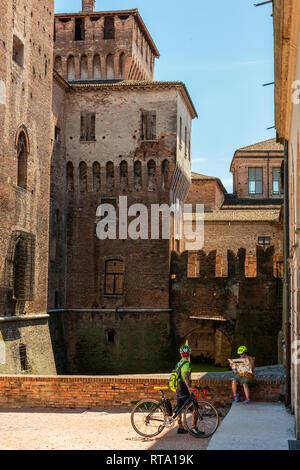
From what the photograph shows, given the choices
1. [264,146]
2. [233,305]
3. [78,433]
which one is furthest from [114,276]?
[264,146]

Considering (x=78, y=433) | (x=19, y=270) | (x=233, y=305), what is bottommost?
(x=78, y=433)

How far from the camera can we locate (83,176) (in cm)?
3030

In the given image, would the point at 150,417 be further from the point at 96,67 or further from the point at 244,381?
the point at 96,67

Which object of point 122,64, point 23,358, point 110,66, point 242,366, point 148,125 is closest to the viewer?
point 242,366

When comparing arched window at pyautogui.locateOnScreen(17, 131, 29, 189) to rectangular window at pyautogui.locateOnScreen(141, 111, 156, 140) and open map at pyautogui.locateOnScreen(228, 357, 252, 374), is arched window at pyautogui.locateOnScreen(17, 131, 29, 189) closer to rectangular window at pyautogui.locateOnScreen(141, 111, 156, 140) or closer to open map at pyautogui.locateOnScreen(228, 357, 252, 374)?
rectangular window at pyautogui.locateOnScreen(141, 111, 156, 140)

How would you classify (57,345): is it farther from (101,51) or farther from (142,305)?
(101,51)

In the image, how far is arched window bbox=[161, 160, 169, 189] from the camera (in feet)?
97.9

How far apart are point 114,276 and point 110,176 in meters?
4.54

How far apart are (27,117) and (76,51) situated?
12.3 meters

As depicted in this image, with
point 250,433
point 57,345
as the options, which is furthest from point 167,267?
point 250,433

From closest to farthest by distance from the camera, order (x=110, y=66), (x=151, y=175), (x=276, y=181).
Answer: (x=151, y=175) → (x=110, y=66) → (x=276, y=181)

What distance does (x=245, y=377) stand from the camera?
12445 mm

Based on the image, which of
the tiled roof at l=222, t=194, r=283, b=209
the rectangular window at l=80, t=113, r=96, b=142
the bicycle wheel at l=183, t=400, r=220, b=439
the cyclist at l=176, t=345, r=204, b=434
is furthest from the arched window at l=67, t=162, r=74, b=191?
the bicycle wheel at l=183, t=400, r=220, b=439

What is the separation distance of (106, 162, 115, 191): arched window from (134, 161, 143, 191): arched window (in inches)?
39.6
